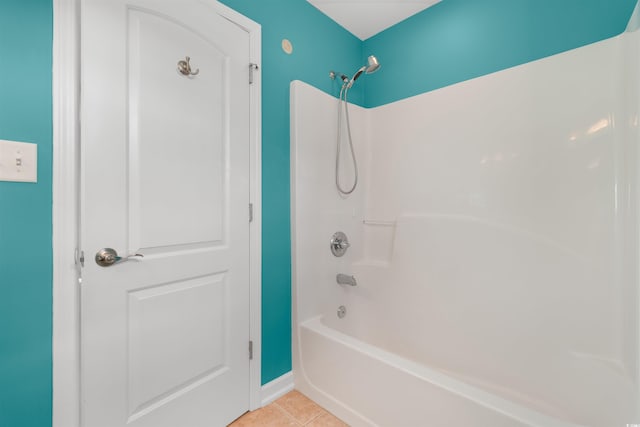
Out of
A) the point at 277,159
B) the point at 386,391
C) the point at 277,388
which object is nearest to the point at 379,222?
the point at 277,159

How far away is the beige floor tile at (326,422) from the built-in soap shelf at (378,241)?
98cm

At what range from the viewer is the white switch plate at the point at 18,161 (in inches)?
35.9

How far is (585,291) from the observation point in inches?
52.0

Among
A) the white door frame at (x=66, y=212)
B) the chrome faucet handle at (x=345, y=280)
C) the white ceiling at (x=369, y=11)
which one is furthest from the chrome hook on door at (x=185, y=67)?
the chrome faucet handle at (x=345, y=280)

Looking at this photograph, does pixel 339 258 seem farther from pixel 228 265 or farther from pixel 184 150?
pixel 184 150

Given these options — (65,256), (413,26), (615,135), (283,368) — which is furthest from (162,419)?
(413,26)

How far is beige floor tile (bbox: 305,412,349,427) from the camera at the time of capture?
1.45 meters

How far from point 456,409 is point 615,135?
1.38 metres

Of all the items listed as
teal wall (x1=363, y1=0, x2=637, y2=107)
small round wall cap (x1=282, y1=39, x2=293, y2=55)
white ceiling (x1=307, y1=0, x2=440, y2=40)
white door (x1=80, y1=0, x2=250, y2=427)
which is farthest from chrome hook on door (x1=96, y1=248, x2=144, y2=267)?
teal wall (x1=363, y1=0, x2=637, y2=107)

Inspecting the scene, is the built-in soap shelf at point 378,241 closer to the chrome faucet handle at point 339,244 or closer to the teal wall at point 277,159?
the chrome faucet handle at point 339,244

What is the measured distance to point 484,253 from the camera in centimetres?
162

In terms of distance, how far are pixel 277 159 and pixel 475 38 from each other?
150cm

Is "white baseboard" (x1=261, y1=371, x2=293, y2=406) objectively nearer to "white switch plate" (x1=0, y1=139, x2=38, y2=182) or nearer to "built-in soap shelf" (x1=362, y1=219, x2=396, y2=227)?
"built-in soap shelf" (x1=362, y1=219, x2=396, y2=227)

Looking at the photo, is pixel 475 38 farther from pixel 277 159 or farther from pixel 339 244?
pixel 339 244
